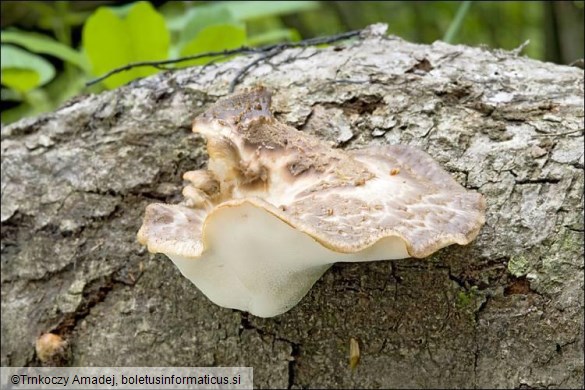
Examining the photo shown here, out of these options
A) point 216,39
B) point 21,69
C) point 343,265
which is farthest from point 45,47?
point 343,265

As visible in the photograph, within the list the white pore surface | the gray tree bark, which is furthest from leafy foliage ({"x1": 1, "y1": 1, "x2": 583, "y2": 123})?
the white pore surface

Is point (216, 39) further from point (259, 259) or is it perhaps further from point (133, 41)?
point (259, 259)

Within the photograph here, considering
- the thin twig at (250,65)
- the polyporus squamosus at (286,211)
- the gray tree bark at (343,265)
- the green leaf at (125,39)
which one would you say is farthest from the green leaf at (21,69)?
the polyporus squamosus at (286,211)

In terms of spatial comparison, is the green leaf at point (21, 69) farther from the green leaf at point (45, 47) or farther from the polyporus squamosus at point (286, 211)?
the polyporus squamosus at point (286, 211)

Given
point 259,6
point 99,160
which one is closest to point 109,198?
point 99,160

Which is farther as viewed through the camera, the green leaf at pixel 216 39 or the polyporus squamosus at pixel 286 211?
the green leaf at pixel 216 39

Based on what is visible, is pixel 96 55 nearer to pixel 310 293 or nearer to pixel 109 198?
pixel 109 198
